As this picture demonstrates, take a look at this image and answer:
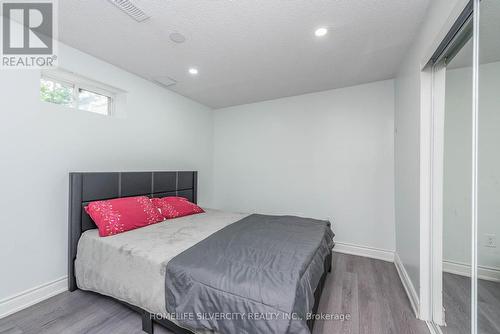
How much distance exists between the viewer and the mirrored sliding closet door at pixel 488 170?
1.06 metres

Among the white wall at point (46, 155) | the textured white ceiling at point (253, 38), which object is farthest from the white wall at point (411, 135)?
the white wall at point (46, 155)

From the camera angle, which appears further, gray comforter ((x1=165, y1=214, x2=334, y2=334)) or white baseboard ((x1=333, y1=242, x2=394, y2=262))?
white baseboard ((x1=333, y1=242, x2=394, y2=262))

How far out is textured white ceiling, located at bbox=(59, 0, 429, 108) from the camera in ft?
5.22

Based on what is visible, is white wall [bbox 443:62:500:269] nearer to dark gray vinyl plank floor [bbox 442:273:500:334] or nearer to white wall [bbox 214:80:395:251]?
dark gray vinyl plank floor [bbox 442:273:500:334]

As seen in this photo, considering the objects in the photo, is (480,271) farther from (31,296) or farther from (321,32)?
(31,296)

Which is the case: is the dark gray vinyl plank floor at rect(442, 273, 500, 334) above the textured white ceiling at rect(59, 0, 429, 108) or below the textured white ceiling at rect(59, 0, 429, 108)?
below

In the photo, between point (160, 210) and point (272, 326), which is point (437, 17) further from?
point (160, 210)

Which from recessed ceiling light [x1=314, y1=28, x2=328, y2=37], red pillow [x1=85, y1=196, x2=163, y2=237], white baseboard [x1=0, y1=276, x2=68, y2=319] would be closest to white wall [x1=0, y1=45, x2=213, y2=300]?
white baseboard [x1=0, y1=276, x2=68, y2=319]

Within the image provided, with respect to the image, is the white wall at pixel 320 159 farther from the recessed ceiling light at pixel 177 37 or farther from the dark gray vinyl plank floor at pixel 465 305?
the recessed ceiling light at pixel 177 37

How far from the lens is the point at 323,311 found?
5.77 feet

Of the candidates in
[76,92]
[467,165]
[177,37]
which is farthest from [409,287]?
[76,92]

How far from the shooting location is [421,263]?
1.66 metres

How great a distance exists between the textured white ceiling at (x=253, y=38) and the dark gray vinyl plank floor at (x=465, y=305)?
2.00 metres

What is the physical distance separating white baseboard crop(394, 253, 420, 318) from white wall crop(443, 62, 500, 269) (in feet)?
1.80
